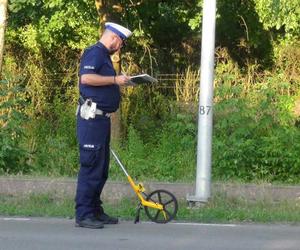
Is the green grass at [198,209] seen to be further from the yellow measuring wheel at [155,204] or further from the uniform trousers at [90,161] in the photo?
the uniform trousers at [90,161]

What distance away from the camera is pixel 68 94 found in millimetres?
15930

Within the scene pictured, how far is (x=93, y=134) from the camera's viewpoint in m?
7.63

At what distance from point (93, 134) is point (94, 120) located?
148 mm

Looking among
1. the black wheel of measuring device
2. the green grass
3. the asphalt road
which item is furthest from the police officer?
the green grass

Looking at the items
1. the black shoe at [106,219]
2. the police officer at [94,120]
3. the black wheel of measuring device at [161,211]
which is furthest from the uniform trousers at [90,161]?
the black wheel of measuring device at [161,211]

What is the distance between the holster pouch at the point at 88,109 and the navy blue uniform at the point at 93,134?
5 centimetres

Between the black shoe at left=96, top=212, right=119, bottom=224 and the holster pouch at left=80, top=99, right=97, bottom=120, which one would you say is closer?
the holster pouch at left=80, top=99, right=97, bottom=120

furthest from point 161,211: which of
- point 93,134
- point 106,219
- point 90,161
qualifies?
point 93,134

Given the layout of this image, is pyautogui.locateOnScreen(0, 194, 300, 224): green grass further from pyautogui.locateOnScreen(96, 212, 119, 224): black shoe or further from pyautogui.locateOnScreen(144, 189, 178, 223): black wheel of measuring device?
pyautogui.locateOnScreen(96, 212, 119, 224): black shoe

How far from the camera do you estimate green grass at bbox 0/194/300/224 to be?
332 inches

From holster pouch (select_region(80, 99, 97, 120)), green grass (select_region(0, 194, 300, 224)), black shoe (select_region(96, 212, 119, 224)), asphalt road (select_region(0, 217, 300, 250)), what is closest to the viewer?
asphalt road (select_region(0, 217, 300, 250))

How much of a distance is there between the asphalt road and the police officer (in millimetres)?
310

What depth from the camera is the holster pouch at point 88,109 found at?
756 cm

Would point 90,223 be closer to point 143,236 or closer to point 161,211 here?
point 143,236
